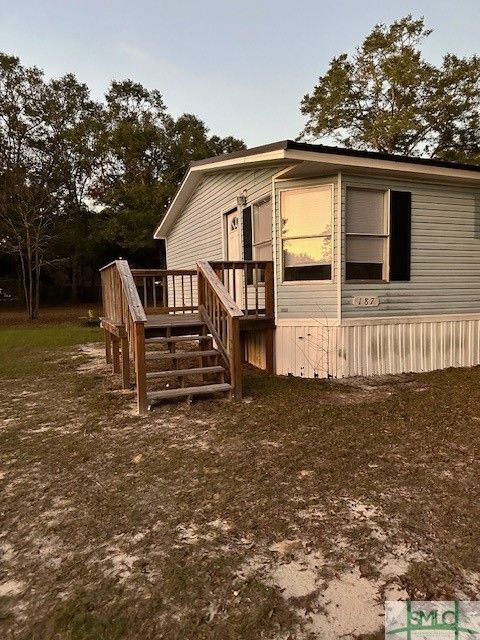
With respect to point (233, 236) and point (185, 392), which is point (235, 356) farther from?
point (233, 236)

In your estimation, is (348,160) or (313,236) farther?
(313,236)

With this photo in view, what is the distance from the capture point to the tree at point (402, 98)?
65.9ft

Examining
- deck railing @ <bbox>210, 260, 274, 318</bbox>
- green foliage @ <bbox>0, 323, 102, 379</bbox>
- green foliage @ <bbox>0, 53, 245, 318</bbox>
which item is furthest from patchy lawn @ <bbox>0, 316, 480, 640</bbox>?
green foliage @ <bbox>0, 53, 245, 318</bbox>

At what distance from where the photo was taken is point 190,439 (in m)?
3.87

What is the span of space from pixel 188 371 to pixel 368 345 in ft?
9.84

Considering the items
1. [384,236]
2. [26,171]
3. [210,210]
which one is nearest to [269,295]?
[384,236]

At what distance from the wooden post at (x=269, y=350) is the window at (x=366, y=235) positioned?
1502 millimetres

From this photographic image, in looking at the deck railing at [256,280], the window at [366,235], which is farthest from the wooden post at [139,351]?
the window at [366,235]

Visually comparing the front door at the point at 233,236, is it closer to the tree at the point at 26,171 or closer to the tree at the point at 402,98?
the tree at the point at 26,171

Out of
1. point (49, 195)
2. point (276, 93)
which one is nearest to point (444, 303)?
point (276, 93)

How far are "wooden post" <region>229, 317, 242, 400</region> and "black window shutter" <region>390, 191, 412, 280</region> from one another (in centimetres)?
292

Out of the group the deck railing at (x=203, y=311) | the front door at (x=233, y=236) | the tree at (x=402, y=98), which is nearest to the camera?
the deck railing at (x=203, y=311)

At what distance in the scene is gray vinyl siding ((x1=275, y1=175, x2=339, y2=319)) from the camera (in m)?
6.16

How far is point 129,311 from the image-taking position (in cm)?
494
